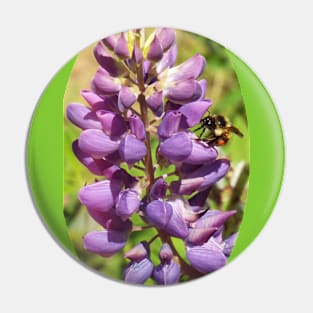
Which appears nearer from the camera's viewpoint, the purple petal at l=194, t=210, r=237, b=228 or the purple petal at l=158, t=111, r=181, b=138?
the purple petal at l=158, t=111, r=181, b=138

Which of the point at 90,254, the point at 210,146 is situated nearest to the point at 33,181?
the point at 90,254

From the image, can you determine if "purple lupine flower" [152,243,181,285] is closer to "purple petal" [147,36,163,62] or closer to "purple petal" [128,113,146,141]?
"purple petal" [128,113,146,141]

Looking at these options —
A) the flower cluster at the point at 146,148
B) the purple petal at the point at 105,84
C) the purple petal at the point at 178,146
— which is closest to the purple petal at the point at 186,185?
the flower cluster at the point at 146,148

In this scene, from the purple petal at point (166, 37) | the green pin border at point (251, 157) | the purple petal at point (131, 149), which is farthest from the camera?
the green pin border at point (251, 157)

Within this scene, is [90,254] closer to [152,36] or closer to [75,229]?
[75,229]

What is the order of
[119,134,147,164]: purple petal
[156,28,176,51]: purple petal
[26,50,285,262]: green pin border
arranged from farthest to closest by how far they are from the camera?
1. [26,50,285,262]: green pin border
2. [156,28,176,51]: purple petal
3. [119,134,147,164]: purple petal

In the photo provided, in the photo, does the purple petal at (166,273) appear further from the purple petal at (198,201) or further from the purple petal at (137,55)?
the purple petal at (137,55)

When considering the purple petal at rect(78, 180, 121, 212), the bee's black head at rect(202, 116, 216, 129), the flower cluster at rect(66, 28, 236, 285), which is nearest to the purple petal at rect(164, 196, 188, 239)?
the flower cluster at rect(66, 28, 236, 285)
